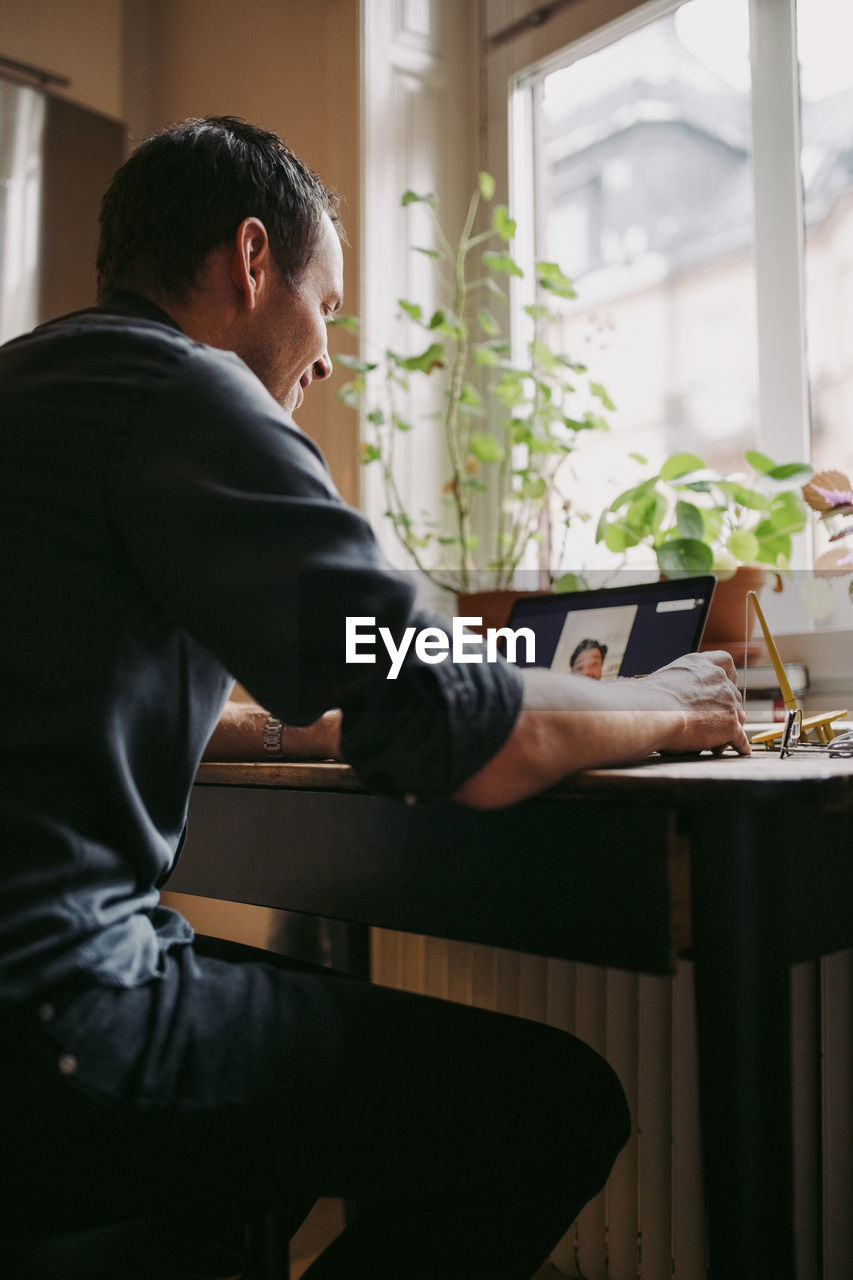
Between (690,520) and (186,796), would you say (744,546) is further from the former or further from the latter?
(186,796)

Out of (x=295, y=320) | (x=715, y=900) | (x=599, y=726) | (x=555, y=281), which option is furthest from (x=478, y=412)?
(x=715, y=900)

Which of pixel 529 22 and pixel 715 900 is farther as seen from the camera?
pixel 529 22

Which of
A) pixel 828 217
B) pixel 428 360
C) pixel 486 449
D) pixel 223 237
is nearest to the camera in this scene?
pixel 223 237

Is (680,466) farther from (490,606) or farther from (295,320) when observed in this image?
(295,320)

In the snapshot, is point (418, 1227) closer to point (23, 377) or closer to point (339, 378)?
point (23, 377)

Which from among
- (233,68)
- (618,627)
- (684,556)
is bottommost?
(618,627)

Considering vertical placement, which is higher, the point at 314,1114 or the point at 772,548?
the point at 772,548

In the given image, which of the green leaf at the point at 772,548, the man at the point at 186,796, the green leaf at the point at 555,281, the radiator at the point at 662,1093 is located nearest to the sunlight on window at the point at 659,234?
the green leaf at the point at 555,281

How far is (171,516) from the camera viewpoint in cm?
69

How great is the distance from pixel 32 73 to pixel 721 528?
1.87m

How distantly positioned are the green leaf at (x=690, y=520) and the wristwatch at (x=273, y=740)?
741 millimetres

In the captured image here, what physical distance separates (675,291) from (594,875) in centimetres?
145

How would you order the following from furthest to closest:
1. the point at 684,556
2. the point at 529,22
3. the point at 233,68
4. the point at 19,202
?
the point at 233,68, the point at 19,202, the point at 529,22, the point at 684,556

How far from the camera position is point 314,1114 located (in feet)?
2.28
